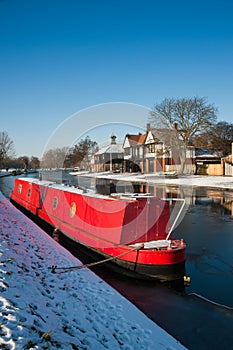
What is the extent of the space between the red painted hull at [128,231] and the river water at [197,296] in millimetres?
509

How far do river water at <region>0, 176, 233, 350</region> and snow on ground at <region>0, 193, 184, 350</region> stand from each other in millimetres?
602

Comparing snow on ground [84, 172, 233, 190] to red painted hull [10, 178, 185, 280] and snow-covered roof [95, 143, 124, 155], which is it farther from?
snow-covered roof [95, 143, 124, 155]

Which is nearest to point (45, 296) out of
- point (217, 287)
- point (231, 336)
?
point (231, 336)

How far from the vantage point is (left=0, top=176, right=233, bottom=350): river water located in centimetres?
563

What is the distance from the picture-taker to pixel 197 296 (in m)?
7.21

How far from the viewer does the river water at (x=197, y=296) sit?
5.63 meters

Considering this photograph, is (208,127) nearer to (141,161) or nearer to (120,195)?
(141,161)

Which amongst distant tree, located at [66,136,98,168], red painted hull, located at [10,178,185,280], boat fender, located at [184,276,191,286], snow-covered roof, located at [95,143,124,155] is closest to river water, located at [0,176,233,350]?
boat fender, located at [184,276,191,286]

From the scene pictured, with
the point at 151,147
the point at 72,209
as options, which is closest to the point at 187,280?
the point at 72,209

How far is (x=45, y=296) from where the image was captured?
5.53 metres

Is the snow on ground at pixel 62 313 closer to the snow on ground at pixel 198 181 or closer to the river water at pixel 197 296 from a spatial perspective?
the river water at pixel 197 296

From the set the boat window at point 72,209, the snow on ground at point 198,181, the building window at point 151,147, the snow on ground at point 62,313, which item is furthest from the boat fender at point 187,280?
the building window at point 151,147

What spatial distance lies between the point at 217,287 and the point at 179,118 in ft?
128

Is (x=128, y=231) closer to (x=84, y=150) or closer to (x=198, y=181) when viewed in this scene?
(x=198, y=181)
